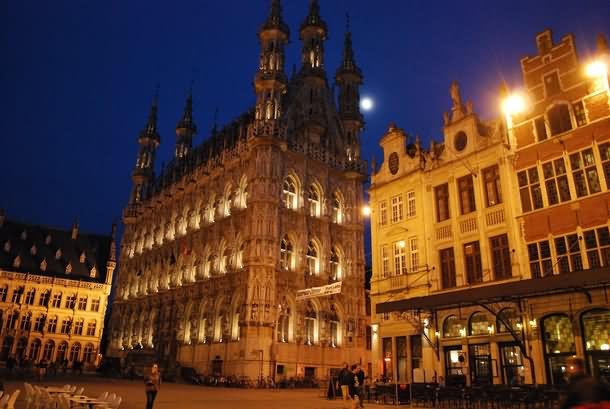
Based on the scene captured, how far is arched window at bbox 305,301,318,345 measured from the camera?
129 ft

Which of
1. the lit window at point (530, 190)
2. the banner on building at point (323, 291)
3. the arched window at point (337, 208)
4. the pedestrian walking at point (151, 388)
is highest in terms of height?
the arched window at point (337, 208)

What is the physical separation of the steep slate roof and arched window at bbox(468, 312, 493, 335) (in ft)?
196

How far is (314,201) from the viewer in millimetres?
43750

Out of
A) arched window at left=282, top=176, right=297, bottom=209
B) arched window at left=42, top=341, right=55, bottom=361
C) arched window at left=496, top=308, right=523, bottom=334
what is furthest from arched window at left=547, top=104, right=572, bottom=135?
arched window at left=42, top=341, right=55, bottom=361

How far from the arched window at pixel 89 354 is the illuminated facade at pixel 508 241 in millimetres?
51279

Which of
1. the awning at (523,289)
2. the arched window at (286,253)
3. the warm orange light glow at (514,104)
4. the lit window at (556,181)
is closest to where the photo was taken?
the awning at (523,289)

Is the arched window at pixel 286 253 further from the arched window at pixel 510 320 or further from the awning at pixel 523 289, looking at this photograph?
the arched window at pixel 510 320

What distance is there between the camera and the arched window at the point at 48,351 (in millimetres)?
60719

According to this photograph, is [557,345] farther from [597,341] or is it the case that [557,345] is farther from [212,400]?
[212,400]

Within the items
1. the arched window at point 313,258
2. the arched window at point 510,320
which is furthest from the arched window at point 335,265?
the arched window at point 510,320

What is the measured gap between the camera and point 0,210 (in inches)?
2645

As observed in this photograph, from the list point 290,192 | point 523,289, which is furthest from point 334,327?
point 523,289

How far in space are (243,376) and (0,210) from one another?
51.9 meters

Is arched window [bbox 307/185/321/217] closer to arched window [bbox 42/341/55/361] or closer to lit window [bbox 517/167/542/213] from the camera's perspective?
lit window [bbox 517/167/542/213]
